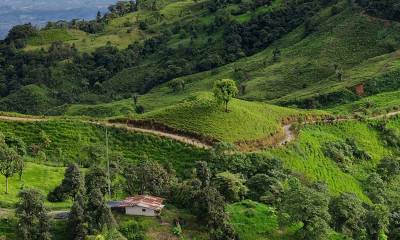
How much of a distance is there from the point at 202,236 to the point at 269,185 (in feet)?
39.5

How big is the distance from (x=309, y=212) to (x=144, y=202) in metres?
13.6

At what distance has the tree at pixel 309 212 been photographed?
48.4m

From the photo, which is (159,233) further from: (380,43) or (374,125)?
(380,43)

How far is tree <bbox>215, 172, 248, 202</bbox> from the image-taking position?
54062mm

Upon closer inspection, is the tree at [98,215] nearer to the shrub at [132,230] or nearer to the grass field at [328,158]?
the shrub at [132,230]

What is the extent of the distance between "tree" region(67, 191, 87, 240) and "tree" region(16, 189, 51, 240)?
1.69 metres

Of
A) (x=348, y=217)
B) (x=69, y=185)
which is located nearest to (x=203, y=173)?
(x=69, y=185)

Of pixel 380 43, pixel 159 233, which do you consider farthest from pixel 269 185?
pixel 380 43

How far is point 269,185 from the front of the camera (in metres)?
57.2

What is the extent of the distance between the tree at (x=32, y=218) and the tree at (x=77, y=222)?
1.69 metres

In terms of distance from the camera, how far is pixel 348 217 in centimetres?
5222

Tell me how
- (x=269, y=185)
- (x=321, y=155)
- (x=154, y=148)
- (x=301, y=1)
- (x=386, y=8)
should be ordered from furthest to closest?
(x=301, y=1)
(x=386, y=8)
(x=321, y=155)
(x=154, y=148)
(x=269, y=185)

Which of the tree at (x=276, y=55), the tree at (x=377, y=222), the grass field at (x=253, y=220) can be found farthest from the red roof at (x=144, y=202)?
the tree at (x=276, y=55)

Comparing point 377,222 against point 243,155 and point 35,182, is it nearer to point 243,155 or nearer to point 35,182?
point 243,155
